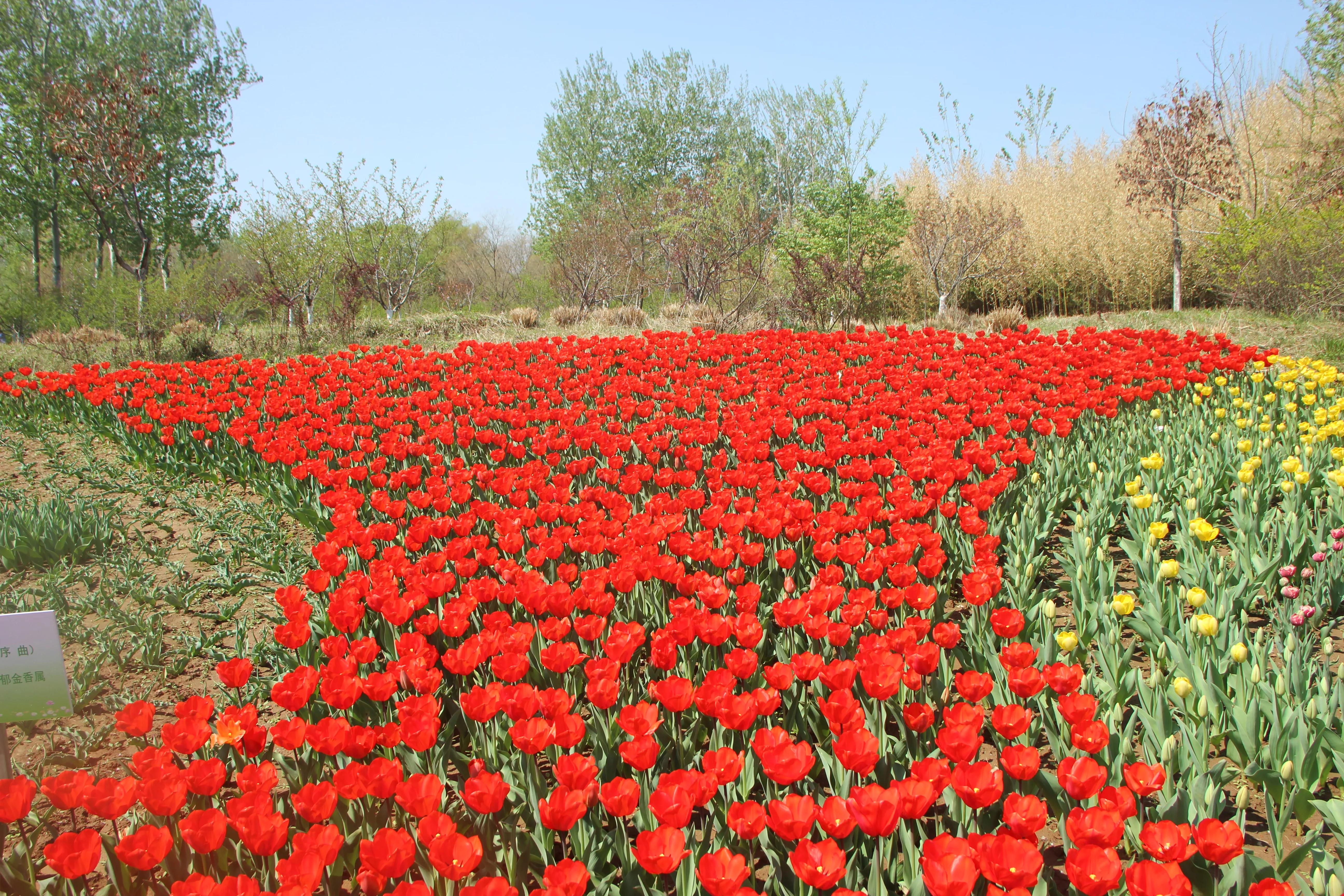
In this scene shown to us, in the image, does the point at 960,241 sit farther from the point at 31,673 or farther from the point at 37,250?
the point at 37,250

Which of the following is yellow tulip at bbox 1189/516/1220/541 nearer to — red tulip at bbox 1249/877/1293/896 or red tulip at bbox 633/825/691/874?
red tulip at bbox 1249/877/1293/896

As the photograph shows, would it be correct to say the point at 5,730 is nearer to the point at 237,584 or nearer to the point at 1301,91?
A: the point at 237,584

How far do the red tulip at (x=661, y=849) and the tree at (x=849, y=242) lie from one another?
1319cm

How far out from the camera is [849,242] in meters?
16.0

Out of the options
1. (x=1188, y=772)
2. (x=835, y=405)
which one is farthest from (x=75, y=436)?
(x=1188, y=772)

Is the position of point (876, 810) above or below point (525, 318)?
below

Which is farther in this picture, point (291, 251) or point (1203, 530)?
point (291, 251)

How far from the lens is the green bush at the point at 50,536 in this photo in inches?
167

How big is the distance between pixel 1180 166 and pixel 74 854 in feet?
65.4

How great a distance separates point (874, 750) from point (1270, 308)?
16716 millimetres

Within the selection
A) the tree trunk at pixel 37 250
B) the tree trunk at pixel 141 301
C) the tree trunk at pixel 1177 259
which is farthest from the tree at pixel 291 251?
the tree trunk at pixel 1177 259

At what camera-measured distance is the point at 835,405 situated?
17.4 ft

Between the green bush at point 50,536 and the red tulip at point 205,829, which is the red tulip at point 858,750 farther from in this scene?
the green bush at point 50,536

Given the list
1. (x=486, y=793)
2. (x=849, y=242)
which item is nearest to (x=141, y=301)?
(x=849, y=242)
